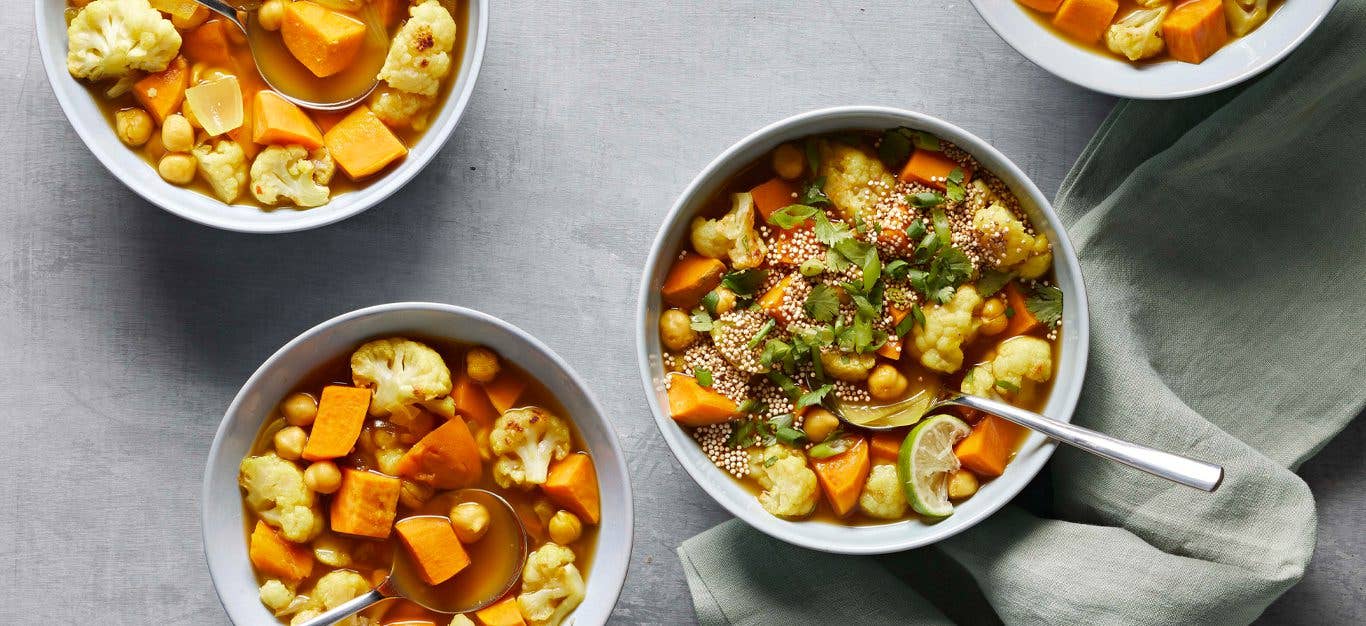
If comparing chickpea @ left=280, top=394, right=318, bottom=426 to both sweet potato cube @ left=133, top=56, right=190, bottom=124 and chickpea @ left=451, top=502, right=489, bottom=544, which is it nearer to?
chickpea @ left=451, top=502, right=489, bottom=544

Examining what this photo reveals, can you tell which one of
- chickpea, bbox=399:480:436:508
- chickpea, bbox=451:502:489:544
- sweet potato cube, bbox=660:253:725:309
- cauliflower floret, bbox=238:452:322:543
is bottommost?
chickpea, bbox=451:502:489:544

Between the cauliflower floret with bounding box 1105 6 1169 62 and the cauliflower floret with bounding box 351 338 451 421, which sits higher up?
the cauliflower floret with bounding box 1105 6 1169 62

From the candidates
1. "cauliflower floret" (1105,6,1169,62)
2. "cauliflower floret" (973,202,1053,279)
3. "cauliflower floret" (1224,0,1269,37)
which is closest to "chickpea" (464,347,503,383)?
"cauliflower floret" (973,202,1053,279)

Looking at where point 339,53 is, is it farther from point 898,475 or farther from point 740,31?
point 898,475

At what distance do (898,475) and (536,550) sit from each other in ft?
3.41

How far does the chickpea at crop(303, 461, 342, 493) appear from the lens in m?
2.87

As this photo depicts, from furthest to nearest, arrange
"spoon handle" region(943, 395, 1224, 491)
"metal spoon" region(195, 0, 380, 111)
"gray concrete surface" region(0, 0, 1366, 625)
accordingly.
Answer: "gray concrete surface" region(0, 0, 1366, 625), "metal spoon" region(195, 0, 380, 111), "spoon handle" region(943, 395, 1224, 491)

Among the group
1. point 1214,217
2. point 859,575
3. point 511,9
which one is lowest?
point 859,575

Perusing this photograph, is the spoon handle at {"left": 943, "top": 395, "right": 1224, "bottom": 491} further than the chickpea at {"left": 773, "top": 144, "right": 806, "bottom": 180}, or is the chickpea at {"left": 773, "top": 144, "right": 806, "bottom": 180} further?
the chickpea at {"left": 773, "top": 144, "right": 806, "bottom": 180}

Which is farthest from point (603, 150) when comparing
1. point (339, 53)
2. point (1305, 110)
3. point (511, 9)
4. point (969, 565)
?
point (1305, 110)

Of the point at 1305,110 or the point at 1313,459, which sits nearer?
the point at 1305,110

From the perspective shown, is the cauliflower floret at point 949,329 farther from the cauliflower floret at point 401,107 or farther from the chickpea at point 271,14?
the chickpea at point 271,14

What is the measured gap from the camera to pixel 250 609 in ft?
Answer: 9.46

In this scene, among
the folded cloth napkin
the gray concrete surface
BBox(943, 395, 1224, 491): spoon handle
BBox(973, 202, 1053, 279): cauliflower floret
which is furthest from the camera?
the gray concrete surface
